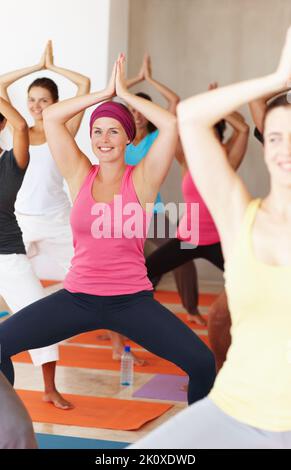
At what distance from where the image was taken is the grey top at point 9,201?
Answer: 403 cm

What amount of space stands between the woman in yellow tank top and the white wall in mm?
4346

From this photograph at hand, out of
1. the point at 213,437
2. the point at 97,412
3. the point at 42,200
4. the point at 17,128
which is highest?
the point at 17,128

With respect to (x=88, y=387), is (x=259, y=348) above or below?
above

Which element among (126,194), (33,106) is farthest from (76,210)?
(33,106)

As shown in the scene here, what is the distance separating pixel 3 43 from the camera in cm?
669

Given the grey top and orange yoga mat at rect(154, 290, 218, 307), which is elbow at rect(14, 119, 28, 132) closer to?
the grey top

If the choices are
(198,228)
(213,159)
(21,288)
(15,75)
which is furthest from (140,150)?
(213,159)

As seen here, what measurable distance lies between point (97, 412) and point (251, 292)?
2.21 meters

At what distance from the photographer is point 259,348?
2012 mm

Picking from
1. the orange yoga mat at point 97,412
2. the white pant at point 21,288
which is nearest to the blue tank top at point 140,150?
the white pant at point 21,288

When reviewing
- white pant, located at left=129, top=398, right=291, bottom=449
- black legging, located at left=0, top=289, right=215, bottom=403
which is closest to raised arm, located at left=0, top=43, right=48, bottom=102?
black legging, located at left=0, top=289, right=215, bottom=403

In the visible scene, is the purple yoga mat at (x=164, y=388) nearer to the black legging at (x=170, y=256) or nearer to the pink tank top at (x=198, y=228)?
the black legging at (x=170, y=256)

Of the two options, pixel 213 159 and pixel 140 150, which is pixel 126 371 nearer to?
pixel 140 150
